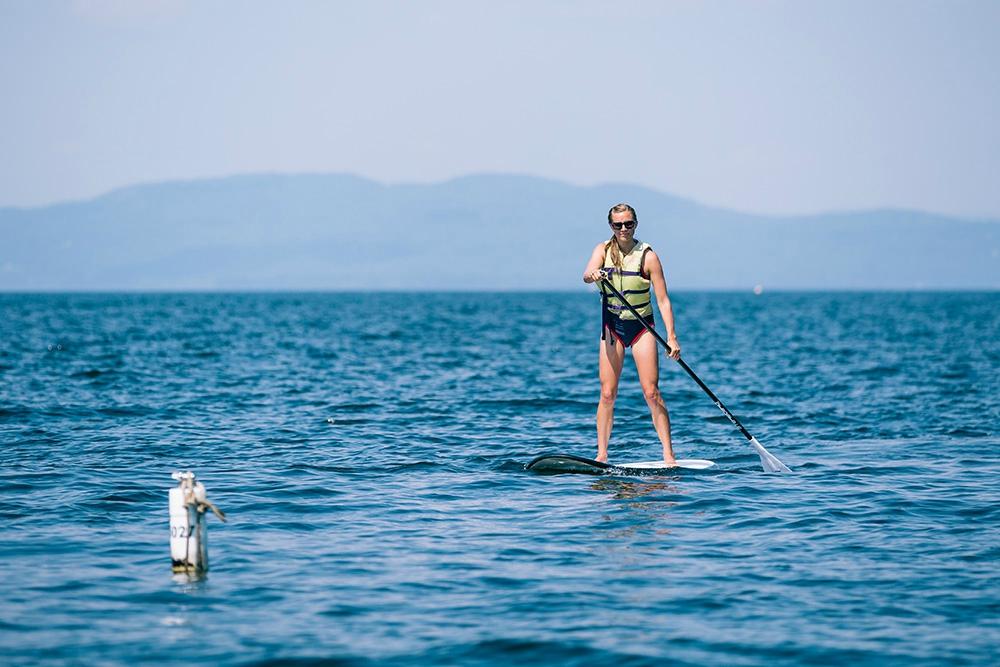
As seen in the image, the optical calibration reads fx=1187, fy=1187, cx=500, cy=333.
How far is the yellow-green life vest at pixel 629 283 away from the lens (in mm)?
13609

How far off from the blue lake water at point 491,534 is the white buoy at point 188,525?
199 millimetres

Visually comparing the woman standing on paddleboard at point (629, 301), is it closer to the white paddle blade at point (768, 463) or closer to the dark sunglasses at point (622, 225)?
the dark sunglasses at point (622, 225)

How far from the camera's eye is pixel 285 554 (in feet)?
33.5

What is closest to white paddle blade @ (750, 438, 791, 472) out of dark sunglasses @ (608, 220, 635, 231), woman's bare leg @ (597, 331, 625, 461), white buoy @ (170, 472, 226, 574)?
woman's bare leg @ (597, 331, 625, 461)

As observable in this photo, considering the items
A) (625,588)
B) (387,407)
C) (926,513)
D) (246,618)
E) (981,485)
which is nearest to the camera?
(246,618)

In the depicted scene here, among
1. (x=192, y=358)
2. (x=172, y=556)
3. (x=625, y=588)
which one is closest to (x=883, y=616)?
(x=625, y=588)

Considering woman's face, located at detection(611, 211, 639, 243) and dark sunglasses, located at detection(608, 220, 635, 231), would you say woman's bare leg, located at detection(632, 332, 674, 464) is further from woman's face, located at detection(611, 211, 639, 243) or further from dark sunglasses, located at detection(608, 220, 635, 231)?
dark sunglasses, located at detection(608, 220, 635, 231)

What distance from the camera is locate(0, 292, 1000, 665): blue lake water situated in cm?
788

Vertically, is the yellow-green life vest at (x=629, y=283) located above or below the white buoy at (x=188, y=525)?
above

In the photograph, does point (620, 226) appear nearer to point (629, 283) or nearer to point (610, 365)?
point (629, 283)

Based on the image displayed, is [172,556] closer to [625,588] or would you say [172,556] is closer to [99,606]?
[99,606]

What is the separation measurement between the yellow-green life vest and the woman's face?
19 cm

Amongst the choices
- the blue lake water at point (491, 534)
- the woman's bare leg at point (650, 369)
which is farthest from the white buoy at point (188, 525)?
the woman's bare leg at point (650, 369)

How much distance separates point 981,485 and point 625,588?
646cm
